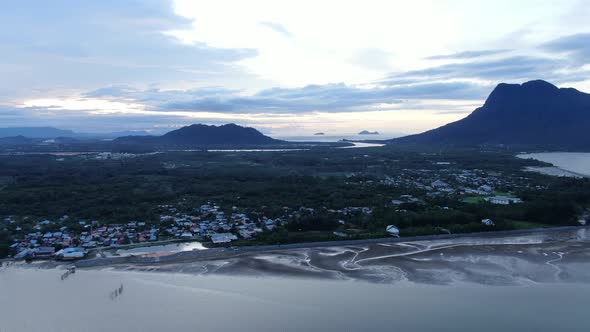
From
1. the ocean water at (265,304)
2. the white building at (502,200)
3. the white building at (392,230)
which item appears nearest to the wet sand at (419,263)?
the ocean water at (265,304)

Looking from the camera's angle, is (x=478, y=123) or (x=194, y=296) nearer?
(x=194, y=296)

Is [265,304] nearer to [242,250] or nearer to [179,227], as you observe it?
[242,250]

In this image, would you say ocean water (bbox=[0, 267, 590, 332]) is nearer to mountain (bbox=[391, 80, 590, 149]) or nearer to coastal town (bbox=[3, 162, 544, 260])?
coastal town (bbox=[3, 162, 544, 260])

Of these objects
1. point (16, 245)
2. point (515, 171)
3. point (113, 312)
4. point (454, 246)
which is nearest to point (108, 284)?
point (113, 312)

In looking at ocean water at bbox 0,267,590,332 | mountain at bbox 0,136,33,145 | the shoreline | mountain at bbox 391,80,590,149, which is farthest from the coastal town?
mountain at bbox 0,136,33,145

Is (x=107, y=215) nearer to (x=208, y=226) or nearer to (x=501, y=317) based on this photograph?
(x=208, y=226)

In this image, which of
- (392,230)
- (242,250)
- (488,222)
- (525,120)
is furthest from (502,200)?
(525,120)

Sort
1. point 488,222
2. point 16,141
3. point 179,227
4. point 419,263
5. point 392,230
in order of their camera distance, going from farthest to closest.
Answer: point 16,141 → point 488,222 → point 179,227 → point 392,230 → point 419,263
